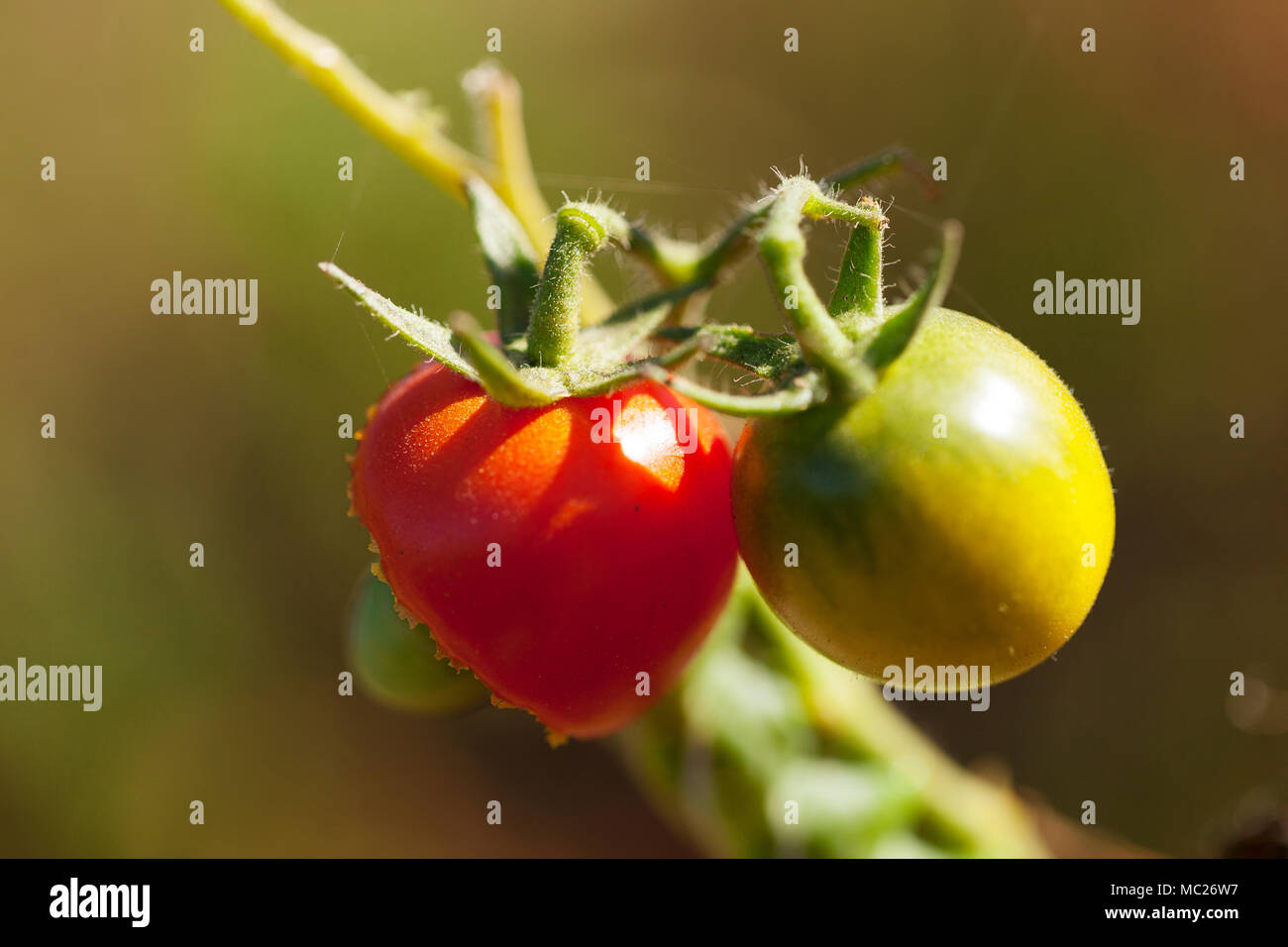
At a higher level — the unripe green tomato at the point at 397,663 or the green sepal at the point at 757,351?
the green sepal at the point at 757,351

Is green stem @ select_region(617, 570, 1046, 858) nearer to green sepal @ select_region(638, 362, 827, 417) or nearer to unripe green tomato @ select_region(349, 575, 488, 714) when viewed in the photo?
unripe green tomato @ select_region(349, 575, 488, 714)

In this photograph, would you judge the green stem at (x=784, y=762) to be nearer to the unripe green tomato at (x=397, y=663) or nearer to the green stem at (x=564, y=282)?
the unripe green tomato at (x=397, y=663)

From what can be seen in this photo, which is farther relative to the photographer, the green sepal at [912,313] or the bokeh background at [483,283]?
the bokeh background at [483,283]

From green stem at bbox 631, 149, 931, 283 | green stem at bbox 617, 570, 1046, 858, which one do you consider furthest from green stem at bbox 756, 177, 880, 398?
green stem at bbox 617, 570, 1046, 858

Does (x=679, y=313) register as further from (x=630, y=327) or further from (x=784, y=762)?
(x=784, y=762)

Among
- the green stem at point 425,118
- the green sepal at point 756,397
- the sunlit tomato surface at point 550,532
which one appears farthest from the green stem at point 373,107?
the green sepal at point 756,397

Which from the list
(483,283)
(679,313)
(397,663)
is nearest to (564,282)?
(679,313)
